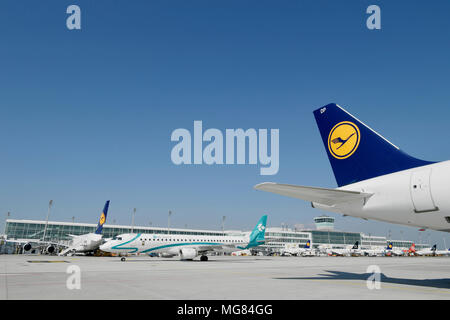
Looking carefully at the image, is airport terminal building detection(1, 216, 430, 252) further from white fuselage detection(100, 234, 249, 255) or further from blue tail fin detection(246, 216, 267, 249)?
white fuselage detection(100, 234, 249, 255)

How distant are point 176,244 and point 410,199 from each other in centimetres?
3478

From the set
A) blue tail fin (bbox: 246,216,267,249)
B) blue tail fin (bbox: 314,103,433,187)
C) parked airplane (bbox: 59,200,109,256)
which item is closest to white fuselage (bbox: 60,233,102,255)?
parked airplane (bbox: 59,200,109,256)

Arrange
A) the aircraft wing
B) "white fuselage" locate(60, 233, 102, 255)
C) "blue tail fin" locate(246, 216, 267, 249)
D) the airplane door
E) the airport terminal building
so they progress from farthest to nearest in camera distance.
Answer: the airport terminal building < "white fuselage" locate(60, 233, 102, 255) < "blue tail fin" locate(246, 216, 267, 249) < the aircraft wing < the airplane door

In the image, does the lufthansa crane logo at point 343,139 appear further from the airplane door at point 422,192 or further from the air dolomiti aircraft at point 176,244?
the air dolomiti aircraft at point 176,244

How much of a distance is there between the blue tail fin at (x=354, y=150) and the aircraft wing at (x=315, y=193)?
1.38 meters

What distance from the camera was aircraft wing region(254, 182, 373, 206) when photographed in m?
10.5

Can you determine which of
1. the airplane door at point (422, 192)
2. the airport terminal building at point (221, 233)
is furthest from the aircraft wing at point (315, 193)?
the airport terminal building at point (221, 233)

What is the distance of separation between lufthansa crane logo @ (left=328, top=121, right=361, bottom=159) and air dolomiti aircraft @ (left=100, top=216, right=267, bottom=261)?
29.2 m

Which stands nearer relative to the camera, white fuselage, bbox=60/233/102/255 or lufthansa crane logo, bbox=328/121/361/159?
lufthansa crane logo, bbox=328/121/361/159

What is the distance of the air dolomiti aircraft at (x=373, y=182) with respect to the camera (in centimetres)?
1030

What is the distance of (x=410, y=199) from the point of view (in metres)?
10.7

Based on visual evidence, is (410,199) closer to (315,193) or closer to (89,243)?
(315,193)
